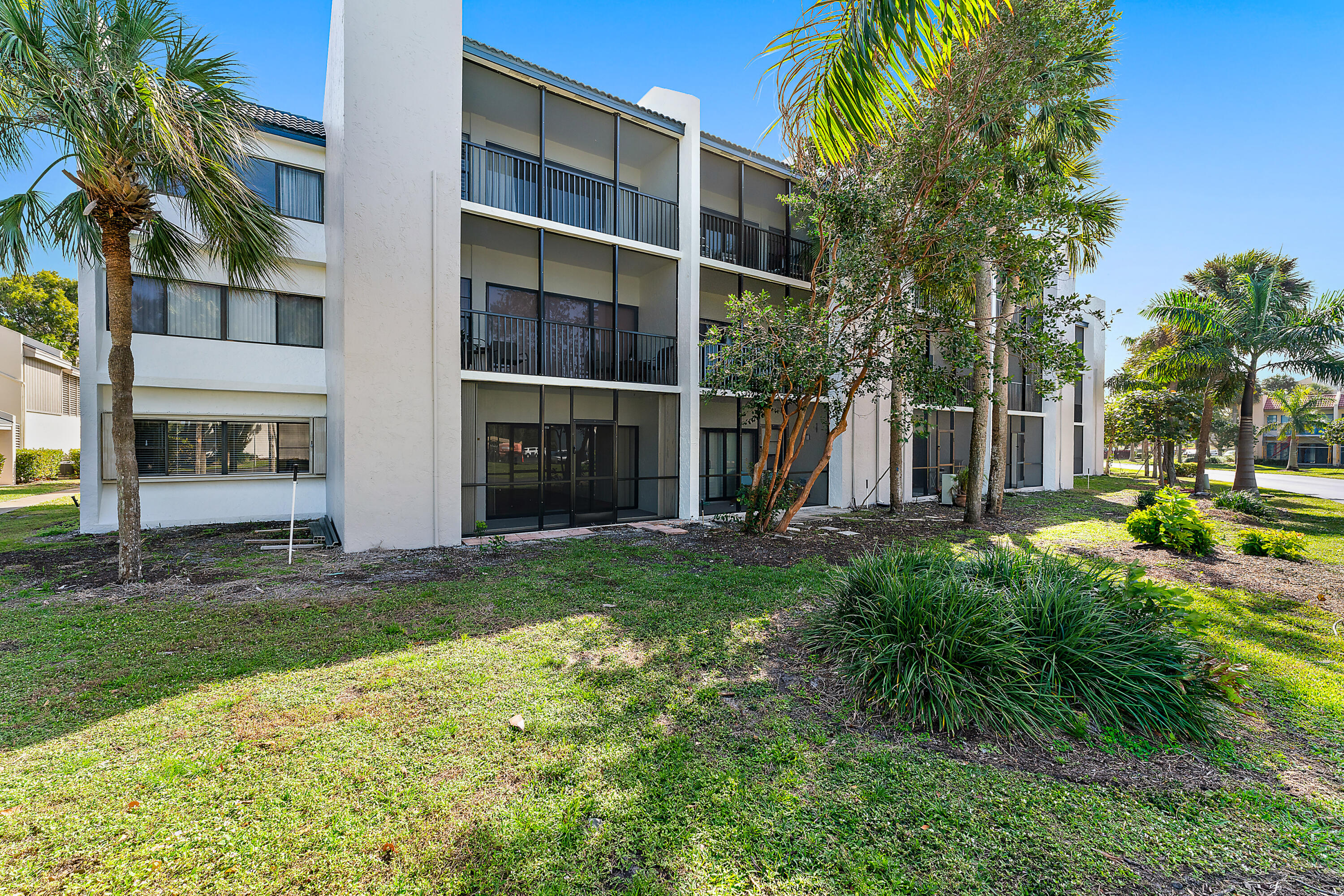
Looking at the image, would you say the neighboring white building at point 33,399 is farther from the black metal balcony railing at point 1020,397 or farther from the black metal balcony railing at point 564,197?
the black metal balcony railing at point 1020,397

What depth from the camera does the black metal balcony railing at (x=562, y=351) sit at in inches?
431

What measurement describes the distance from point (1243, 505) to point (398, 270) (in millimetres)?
20125

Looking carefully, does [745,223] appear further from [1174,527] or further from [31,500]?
[31,500]

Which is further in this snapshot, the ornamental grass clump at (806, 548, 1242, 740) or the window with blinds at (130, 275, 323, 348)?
the window with blinds at (130, 275, 323, 348)

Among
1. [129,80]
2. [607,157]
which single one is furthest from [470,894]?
[607,157]

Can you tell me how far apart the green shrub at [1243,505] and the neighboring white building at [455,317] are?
32.6 feet

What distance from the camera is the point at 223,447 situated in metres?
11.8

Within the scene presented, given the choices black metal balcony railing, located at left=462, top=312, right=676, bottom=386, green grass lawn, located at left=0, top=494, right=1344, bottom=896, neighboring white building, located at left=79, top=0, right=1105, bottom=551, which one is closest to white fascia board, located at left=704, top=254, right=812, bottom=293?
neighboring white building, located at left=79, top=0, right=1105, bottom=551

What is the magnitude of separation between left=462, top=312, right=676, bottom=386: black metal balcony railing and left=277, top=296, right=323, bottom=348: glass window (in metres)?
3.99

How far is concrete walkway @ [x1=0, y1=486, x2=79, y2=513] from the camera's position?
13.9 metres

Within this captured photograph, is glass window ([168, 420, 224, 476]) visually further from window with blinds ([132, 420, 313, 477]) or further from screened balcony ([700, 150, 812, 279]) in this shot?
screened balcony ([700, 150, 812, 279])

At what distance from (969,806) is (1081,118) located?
556 inches

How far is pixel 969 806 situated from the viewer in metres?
2.87

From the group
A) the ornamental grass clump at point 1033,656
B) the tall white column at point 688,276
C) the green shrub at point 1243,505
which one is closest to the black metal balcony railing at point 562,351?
the tall white column at point 688,276
